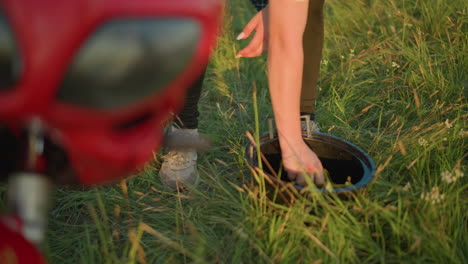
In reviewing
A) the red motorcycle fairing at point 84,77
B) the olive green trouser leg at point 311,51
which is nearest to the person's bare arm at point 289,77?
the olive green trouser leg at point 311,51

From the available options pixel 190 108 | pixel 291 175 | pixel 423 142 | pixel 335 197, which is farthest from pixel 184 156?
pixel 423 142

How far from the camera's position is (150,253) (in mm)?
1399

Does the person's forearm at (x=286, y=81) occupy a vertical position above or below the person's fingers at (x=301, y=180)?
above

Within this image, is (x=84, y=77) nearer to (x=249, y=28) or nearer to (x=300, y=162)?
(x=300, y=162)

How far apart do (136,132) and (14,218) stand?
25 centimetres

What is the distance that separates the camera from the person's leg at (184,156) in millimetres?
1726

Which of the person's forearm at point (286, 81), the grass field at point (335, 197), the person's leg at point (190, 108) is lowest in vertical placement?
the grass field at point (335, 197)

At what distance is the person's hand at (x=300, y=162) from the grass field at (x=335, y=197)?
0.32 feet

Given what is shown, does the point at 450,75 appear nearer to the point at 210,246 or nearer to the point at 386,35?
the point at 386,35

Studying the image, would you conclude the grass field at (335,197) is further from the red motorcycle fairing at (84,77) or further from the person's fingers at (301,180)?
the red motorcycle fairing at (84,77)

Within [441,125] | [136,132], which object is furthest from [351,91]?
[136,132]

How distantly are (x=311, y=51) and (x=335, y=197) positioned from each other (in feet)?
2.56

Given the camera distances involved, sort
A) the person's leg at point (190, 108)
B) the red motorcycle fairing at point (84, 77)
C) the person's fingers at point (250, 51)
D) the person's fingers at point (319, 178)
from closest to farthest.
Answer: the red motorcycle fairing at point (84, 77)
the person's fingers at point (319, 178)
the person's fingers at point (250, 51)
the person's leg at point (190, 108)

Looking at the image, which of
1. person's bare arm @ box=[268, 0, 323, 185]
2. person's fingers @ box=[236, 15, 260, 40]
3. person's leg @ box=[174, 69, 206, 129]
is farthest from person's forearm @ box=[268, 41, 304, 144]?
person's leg @ box=[174, 69, 206, 129]
